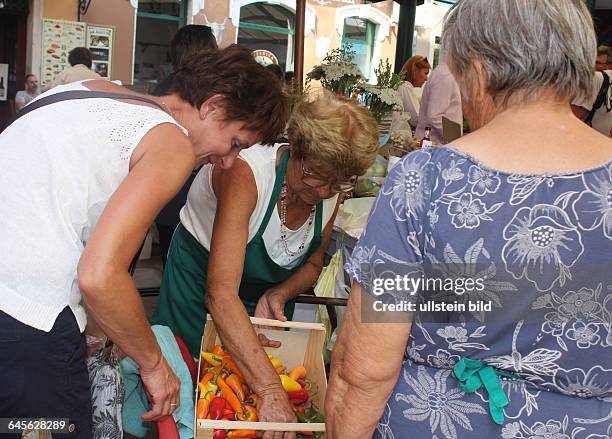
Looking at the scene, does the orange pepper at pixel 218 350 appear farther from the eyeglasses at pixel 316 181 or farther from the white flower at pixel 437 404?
the white flower at pixel 437 404

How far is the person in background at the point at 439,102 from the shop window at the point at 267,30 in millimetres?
5860

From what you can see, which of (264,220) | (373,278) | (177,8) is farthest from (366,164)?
(177,8)

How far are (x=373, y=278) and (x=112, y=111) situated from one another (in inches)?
27.2

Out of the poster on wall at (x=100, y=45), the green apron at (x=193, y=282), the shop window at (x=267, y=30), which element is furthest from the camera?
the shop window at (x=267, y=30)

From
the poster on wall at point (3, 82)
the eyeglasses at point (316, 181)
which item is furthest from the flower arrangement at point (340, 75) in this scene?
the poster on wall at point (3, 82)

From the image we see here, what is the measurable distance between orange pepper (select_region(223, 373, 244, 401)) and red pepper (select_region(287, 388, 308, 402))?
0.54 feet

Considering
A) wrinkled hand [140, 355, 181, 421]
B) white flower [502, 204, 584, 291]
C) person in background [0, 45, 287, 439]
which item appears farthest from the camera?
wrinkled hand [140, 355, 181, 421]

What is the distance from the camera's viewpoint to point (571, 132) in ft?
3.74

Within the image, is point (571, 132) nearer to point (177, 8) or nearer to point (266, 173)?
point (266, 173)

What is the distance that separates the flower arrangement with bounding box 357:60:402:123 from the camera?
395 cm

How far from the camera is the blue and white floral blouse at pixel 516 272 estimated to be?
3.59 ft

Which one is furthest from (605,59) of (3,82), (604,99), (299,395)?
(3,82)

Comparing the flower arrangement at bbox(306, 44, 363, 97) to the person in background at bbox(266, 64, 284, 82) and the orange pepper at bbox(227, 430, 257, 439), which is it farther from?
the orange pepper at bbox(227, 430, 257, 439)

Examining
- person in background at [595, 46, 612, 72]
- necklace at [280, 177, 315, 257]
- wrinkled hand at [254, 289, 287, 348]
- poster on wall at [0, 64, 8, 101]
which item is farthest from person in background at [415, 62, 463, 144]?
poster on wall at [0, 64, 8, 101]
